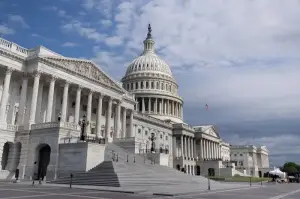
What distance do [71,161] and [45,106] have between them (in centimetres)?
1850

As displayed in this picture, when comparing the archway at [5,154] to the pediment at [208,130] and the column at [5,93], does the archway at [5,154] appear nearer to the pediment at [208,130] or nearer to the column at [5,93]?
the column at [5,93]

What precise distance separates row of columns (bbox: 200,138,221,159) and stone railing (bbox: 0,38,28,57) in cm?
8108

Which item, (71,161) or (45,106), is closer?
(71,161)

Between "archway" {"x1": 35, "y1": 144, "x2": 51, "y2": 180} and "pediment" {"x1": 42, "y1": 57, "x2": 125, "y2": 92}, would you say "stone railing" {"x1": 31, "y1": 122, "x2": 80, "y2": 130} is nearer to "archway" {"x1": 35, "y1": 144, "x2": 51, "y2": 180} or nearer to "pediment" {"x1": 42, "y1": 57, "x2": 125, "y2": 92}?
"archway" {"x1": 35, "y1": 144, "x2": 51, "y2": 180}

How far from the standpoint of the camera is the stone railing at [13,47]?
47062mm

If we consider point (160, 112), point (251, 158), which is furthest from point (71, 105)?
point (251, 158)

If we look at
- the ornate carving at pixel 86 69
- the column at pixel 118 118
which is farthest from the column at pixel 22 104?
the column at pixel 118 118

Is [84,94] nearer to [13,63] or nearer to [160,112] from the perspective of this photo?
[13,63]

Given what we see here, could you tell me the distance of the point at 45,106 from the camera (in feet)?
180

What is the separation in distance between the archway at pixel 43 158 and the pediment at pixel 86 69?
47.1ft

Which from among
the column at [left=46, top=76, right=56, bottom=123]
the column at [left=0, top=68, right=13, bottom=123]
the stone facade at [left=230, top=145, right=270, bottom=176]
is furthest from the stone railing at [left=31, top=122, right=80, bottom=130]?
the stone facade at [left=230, top=145, right=270, bottom=176]

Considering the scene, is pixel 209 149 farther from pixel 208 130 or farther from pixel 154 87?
pixel 154 87

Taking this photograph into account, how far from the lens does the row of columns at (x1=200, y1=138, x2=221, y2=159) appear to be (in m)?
118

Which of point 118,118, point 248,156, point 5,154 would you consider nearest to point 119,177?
point 5,154
